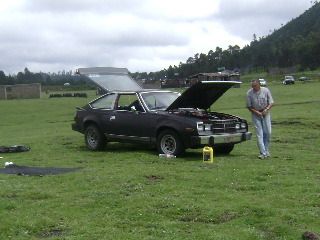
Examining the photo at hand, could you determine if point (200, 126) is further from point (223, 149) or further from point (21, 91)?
point (21, 91)

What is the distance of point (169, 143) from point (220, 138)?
46.9 inches

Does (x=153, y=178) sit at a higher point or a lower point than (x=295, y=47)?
lower

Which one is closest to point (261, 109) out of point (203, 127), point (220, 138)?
point (220, 138)

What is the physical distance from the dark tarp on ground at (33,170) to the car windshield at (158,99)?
327 centimetres

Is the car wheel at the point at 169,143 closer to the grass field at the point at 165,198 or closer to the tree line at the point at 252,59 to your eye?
the grass field at the point at 165,198

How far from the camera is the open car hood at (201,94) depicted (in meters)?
13.0

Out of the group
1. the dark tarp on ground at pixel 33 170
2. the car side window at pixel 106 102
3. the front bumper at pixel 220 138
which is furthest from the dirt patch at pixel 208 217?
the car side window at pixel 106 102

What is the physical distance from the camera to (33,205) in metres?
7.71

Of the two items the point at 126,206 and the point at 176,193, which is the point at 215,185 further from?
the point at 126,206

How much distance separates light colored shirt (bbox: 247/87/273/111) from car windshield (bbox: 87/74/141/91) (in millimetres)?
6874

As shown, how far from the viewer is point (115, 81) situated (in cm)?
1980

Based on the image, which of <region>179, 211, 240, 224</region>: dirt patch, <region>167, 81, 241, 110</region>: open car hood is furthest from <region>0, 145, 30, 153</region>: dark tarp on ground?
<region>179, 211, 240, 224</region>: dirt patch

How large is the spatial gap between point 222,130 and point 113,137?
3.03 m

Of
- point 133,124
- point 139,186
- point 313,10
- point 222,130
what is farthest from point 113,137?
point 313,10
